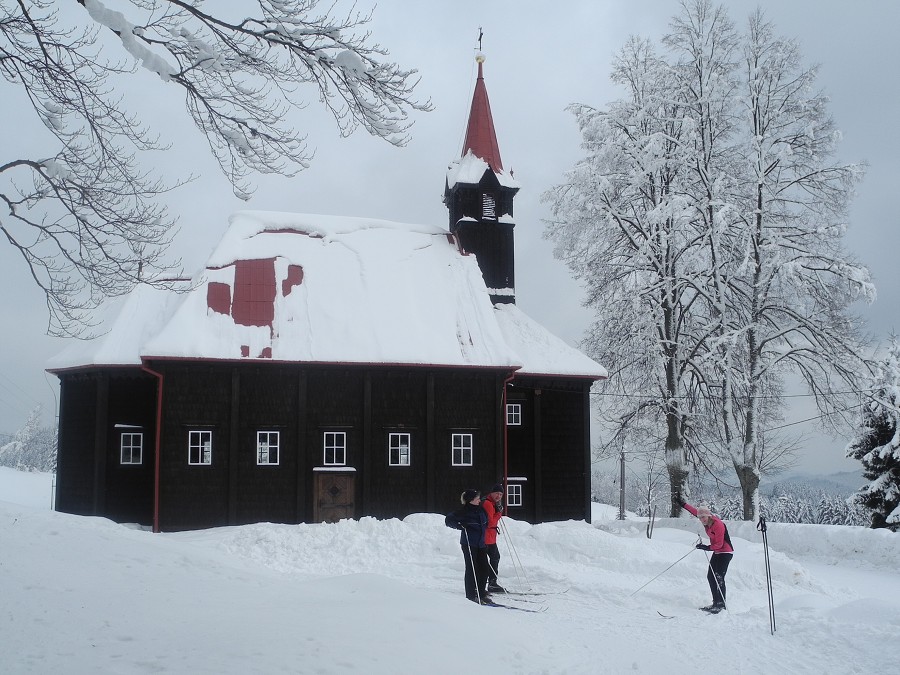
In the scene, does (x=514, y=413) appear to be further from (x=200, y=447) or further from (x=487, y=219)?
(x=200, y=447)

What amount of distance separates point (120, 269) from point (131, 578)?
4240mm

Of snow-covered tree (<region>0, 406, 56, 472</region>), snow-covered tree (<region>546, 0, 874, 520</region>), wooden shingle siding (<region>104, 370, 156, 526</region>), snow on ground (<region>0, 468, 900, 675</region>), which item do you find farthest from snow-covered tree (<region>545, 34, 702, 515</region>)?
snow-covered tree (<region>0, 406, 56, 472</region>)

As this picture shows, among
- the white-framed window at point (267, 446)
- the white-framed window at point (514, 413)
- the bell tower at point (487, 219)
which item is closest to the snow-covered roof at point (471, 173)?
the bell tower at point (487, 219)

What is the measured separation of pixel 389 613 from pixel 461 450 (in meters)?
14.0

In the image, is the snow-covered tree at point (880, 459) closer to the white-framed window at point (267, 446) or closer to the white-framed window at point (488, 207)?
the white-framed window at point (488, 207)

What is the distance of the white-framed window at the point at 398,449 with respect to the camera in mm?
21719

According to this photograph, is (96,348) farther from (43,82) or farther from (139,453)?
(43,82)

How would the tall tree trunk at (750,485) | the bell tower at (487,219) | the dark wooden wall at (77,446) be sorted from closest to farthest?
the dark wooden wall at (77,446) → the tall tree trunk at (750,485) → the bell tower at (487,219)

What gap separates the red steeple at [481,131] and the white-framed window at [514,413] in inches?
384

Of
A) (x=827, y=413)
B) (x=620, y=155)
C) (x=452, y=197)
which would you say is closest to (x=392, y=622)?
(x=827, y=413)

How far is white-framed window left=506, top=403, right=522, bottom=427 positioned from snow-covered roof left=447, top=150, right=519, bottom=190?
885 cm

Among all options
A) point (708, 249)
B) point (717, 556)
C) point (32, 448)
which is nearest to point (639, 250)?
point (708, 249)

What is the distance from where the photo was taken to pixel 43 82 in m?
7.62

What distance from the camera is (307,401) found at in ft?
69.5
